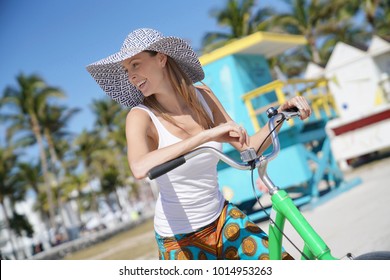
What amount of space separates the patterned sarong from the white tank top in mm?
29

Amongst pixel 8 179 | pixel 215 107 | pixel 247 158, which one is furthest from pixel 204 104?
pixel 8 179

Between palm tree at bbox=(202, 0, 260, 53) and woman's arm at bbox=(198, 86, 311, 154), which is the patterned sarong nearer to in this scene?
woman's arm at bbox=(198, 86, 311, 154)

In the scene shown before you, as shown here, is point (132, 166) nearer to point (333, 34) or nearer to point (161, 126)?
point (161, 126)

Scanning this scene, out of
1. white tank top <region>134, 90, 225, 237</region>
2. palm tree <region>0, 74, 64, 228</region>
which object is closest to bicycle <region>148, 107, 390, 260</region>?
white tank top <region>134, 90, 225, 237</region>

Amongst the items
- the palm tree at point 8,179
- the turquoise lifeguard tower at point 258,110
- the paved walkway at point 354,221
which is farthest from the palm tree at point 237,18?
the palm tree at point 8,179

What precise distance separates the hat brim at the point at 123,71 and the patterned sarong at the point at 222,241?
557 mm

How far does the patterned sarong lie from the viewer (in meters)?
1.79

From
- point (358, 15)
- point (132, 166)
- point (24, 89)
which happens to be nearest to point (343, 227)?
point (132, 166)

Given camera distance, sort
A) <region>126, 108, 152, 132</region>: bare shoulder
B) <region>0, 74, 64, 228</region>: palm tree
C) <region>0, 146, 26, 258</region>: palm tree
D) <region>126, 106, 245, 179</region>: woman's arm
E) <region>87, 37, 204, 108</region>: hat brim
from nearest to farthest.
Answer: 1. <region>126, 106, 245, 179</region>: woman's arm
2. <region>126, 108, 152, 132</region>: bare shoulder
3. <region>87, 37, 204, 108</region>: hat brim
4. <region>0, 146, 26, 258</region>: palm tree
5. <region>0, 74, 64, 228</region>: palm tree

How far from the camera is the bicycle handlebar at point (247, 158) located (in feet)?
4.77

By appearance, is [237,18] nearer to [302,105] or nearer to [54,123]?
[302,105]

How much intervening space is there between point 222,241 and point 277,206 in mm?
383

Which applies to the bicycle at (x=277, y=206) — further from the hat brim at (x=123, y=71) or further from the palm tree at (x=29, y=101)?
the palm tree at (x=29, y=101)
